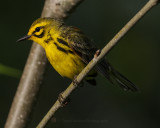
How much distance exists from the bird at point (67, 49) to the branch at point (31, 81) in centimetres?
11

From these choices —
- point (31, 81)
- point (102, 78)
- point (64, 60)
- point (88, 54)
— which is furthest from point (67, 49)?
point (102, 78)

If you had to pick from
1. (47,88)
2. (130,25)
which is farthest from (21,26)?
(130,25)

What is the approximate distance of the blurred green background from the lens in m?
7.35

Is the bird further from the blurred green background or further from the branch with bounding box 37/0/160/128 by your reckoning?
the blurred green background

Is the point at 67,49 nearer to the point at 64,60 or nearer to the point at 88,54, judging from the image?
the point at 64,60

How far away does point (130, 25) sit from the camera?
8.30 feet

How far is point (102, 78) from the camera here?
7500 millimetres

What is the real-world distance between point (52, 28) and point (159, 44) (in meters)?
4.24

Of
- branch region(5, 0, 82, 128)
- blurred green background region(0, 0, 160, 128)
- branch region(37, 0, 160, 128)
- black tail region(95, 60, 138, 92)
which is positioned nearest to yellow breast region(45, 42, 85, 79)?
branch region(5, 0, 82, 128)

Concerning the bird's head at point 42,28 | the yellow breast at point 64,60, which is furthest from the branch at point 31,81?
the bird's head at point 42,28

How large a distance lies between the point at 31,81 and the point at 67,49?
21.2 inches

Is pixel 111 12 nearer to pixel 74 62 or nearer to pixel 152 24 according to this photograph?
pixel 152 24

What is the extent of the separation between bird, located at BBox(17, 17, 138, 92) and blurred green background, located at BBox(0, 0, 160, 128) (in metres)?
2.73

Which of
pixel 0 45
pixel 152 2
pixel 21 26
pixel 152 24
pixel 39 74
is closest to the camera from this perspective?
pixel 152 2
